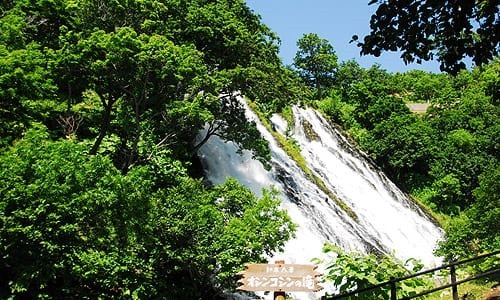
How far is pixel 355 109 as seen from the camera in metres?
38.2

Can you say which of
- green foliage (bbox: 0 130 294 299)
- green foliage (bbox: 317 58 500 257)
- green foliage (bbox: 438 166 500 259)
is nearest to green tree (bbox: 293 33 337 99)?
green foliage (bbox: 317 58 500 257)

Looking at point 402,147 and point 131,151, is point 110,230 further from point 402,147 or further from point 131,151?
point 402,147

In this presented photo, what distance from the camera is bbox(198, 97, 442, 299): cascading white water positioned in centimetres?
1952

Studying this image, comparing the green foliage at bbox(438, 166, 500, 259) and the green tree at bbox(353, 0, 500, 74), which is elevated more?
the green foliage at bbox(438, 166, 500, 259)

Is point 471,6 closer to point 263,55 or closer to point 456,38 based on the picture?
point 456,38

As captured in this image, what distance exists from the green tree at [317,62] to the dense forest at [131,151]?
25574 mm

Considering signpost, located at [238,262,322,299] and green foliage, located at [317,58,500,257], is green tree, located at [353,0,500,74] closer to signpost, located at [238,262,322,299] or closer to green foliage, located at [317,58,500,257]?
signpost, located at [238,262,322,299]

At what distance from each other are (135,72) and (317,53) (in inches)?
1371

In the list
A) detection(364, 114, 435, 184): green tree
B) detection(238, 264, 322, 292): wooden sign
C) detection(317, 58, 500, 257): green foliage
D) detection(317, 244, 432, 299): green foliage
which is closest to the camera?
detection(238, 264, 322, 292): wooden sign

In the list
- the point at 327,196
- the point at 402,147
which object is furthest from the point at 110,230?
the point at 402,147

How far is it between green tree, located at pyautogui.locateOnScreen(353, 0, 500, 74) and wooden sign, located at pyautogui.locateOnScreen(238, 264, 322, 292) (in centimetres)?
297

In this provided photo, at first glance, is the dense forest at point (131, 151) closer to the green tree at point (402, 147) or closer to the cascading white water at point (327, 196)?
the cascading white water at point (327, 196)

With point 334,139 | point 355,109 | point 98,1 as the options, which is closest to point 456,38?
point 98,1

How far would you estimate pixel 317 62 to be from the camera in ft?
153
